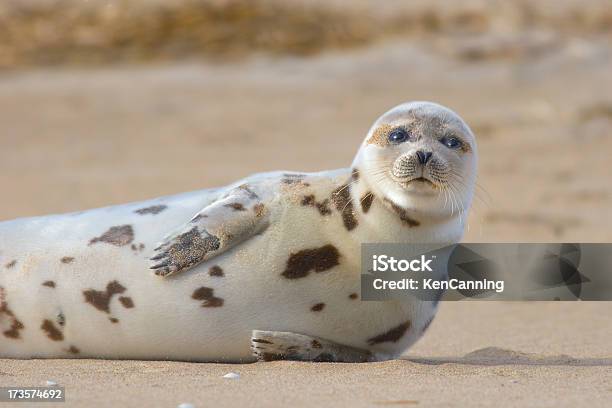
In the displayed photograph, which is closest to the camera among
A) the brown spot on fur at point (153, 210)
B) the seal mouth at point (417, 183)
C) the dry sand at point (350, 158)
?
the dry sand at point (350, 158)

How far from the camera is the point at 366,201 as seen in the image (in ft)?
15.6

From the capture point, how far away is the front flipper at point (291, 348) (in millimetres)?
4617

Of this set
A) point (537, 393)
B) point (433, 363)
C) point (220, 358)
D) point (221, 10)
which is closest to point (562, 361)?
point (433, 363)

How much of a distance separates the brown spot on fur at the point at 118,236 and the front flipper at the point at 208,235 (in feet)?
0.67

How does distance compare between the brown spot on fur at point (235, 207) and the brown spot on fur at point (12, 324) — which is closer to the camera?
the brown spot on fur at point (235, 207)

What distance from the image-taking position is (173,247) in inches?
184

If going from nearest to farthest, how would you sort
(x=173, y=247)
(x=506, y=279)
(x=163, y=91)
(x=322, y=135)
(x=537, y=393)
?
(x=537, y=393), (x=173, y=247), (x=506, y=279), (x=322, y=135), (x=163, y=91)

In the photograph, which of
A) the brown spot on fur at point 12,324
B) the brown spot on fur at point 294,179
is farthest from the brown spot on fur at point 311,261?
the brown spot on fur at point 12,324

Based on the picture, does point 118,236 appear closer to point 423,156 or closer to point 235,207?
point 235,207

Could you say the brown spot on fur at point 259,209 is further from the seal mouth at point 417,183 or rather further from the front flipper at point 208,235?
the seal mouth at point 417,183

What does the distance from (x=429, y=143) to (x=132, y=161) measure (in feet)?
26.2

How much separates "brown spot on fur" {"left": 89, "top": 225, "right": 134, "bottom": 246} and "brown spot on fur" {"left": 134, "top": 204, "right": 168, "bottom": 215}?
0.10m

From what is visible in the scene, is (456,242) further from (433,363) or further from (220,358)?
(220,358)

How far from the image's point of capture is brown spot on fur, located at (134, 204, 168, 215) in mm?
5000
